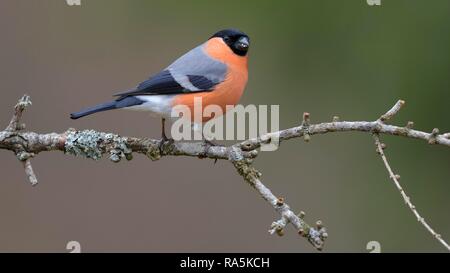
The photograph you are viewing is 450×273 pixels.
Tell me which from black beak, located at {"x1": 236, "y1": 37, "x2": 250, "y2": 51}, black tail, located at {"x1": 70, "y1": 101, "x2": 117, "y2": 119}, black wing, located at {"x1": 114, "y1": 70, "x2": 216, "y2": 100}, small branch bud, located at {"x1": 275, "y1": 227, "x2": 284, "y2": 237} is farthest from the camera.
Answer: black beak, located at {"x1": 236, "y1": 37, "x2": 250, "y2": 51}

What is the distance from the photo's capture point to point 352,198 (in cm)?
452

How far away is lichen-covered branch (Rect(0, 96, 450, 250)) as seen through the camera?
207cm

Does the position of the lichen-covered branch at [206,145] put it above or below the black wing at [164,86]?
below

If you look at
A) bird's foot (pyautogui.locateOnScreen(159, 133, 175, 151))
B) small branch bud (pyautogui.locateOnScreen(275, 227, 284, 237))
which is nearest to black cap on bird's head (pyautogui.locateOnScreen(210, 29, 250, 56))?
bird's foot (pyautogui.locateOnScreen(159, 133, 175, 151))

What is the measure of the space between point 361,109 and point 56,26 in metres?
2.05

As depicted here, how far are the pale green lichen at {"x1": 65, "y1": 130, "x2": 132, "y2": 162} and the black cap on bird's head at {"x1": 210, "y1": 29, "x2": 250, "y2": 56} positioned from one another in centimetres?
71

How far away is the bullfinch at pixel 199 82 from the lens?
278cm

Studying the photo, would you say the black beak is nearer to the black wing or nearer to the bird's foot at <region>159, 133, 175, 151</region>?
the black wing

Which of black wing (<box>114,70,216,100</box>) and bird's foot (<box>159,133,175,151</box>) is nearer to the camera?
bird's foot (<box>159,133,175,151</box>)

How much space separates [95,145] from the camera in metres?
2.59

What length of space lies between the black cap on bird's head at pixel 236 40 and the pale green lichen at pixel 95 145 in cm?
71

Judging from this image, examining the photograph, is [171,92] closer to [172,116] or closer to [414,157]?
[172,116]

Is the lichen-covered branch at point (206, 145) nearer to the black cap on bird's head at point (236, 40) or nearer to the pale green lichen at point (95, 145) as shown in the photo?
the pale green lichen at point (95, 145)

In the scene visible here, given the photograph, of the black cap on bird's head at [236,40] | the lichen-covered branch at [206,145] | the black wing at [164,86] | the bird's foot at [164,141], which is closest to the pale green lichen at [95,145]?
the lichen-covered branch at [206,145]
